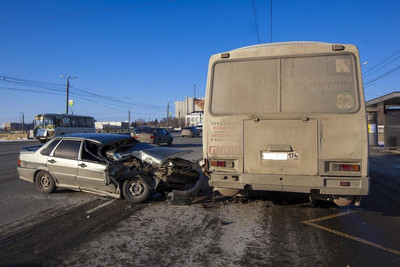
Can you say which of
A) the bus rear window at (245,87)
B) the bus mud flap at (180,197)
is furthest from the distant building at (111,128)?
the bus rear window at (245,87)

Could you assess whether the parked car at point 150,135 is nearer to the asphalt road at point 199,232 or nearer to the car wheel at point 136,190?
the asphalt road at point 199,232

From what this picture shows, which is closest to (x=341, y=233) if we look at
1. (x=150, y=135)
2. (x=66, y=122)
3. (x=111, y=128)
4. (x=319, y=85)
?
A: (x=319, y=85)

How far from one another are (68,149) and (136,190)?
206cm

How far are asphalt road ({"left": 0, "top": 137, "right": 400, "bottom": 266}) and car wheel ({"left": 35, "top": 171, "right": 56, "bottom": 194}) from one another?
308 millimetres

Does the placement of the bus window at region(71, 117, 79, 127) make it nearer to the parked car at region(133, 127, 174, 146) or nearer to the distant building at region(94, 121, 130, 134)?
the parked car at region(133, 127, 174, 146)

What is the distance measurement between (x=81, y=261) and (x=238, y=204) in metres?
3.60

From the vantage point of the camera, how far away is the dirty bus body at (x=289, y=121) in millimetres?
4910

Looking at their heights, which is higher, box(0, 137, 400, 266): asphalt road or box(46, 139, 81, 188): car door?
box(46, 139, 81, 188): car door

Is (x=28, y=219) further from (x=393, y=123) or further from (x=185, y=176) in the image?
(x=393, y=123)

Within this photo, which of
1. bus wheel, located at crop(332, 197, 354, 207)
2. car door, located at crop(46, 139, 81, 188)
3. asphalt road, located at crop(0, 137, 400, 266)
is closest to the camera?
asphalt road, located at crop(0, 137, 400, 266)

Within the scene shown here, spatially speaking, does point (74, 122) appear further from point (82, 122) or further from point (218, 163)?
point (218, 163)

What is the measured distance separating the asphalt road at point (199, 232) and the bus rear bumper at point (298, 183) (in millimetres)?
643

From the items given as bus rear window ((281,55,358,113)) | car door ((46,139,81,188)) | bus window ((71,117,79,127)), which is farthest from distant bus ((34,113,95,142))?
bus rear window ((281,55,358,113))

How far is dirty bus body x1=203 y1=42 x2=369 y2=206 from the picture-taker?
16.1 ft
